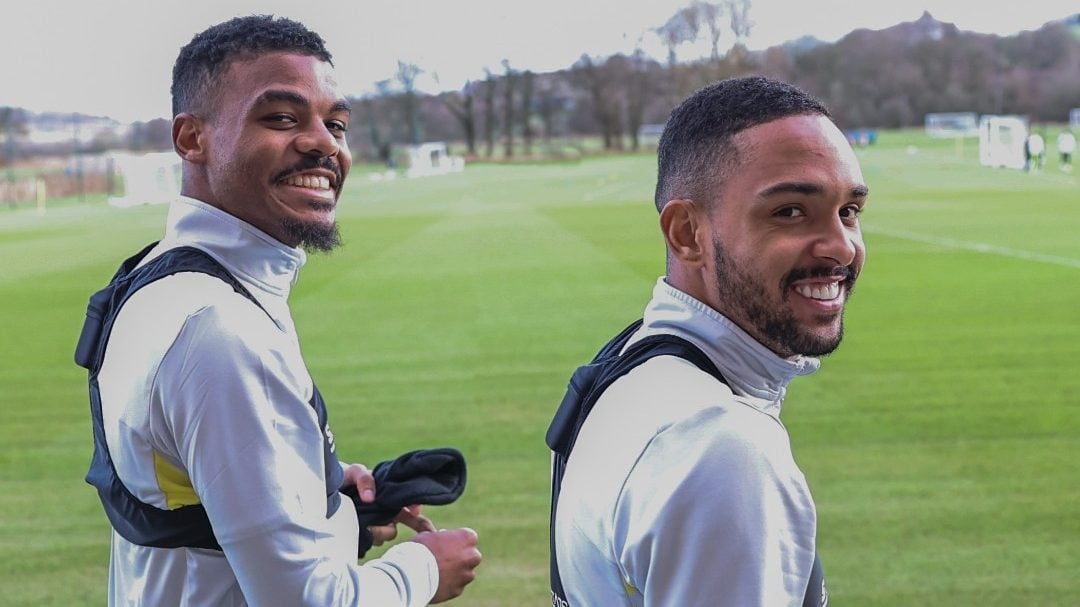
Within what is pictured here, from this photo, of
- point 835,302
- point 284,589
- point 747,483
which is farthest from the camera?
point 284,589

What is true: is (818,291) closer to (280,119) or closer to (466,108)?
(280,119)

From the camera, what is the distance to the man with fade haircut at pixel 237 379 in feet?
6.64

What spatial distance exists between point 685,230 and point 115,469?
109cm

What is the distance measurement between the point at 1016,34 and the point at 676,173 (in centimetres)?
9250

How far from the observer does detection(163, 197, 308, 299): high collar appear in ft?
7.57

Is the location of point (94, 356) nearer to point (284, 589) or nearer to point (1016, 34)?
point (284, 589)

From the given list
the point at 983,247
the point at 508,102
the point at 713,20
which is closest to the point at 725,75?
the point at 713,20

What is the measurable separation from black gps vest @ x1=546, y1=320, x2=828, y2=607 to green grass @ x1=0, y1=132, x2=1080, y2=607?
125 inches

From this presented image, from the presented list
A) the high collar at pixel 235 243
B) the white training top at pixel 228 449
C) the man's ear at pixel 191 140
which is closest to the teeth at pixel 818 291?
the white training top at pixel 228 449

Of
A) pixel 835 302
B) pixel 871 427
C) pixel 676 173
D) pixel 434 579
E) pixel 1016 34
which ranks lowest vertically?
pixel 871 427

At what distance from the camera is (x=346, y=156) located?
101 inches

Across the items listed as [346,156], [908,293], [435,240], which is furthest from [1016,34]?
[346,156]

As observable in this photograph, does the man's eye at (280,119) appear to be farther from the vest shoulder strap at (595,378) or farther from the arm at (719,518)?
the arm at (719,518)

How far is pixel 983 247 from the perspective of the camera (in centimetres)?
1864
